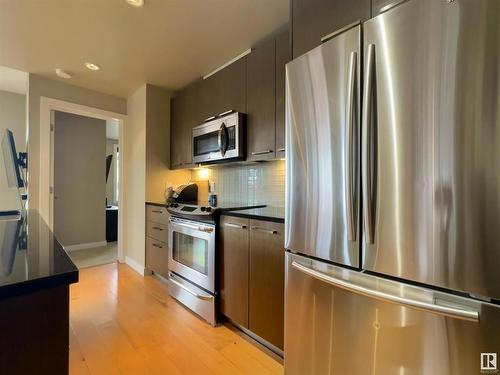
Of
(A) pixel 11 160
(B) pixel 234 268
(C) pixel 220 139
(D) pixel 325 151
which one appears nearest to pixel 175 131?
(C) pixel 220 139

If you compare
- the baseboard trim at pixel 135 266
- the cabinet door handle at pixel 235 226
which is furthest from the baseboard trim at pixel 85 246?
the cabinet door handle at pixel 235 226

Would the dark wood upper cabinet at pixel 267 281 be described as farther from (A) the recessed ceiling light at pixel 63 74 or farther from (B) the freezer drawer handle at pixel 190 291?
(A) the recessed ceiling light at pixel 63 74

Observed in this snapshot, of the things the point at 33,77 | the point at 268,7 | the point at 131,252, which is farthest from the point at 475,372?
the point at 33,77

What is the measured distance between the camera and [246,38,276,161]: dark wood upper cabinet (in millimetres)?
2037

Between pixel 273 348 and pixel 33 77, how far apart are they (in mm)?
3739

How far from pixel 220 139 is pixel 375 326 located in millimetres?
1874

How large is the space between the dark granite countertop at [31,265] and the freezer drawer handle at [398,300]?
36.0 inches

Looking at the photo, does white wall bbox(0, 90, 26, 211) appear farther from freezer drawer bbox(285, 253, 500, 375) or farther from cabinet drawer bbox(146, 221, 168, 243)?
freezer drawer bbox(285, 253, 500, 375)

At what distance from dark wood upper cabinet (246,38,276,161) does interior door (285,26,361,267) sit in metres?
0.74

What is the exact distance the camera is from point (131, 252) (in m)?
3.54

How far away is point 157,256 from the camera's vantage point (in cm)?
297

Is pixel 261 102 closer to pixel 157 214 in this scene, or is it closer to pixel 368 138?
pixel 368 138

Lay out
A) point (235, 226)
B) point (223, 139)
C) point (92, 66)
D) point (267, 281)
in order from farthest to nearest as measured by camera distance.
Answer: point (92, 66)
point (223, 139)
point (235, 226)
point (267, 281)

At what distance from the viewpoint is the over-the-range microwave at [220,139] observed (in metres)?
2.28
